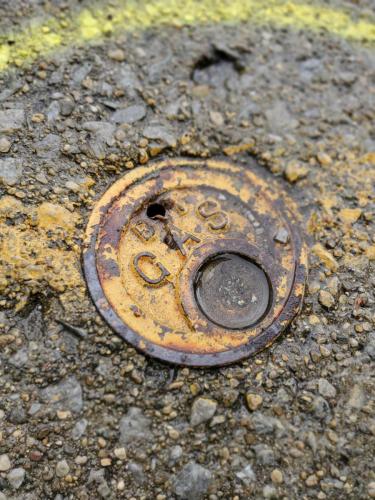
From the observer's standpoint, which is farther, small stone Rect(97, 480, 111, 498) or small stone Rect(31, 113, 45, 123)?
small stone Rect(31, 113, 45, 123)

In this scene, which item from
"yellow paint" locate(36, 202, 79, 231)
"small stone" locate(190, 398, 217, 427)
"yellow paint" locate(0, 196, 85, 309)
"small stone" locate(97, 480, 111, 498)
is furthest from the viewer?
"yellow paint" locate(36, 202, 79, 231)

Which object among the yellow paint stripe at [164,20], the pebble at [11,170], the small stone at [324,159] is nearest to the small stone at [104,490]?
Result: the pebble at [11,170]

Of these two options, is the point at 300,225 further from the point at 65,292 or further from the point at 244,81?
the point at 65,292

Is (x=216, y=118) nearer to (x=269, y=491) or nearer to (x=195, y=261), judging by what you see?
(x=195, y=261)

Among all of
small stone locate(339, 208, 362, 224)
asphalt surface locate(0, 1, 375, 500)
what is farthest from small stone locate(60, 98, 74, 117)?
small stone locate(339, 208, 362, 224)

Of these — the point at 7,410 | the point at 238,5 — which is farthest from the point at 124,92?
the point at 7,410

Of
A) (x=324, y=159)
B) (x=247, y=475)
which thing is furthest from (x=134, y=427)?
(x=324, y=159)

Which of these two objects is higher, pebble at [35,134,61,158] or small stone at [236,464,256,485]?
pebble at [35,134,61,158]

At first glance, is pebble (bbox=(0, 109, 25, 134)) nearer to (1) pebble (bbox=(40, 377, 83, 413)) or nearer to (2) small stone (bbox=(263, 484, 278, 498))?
(1) pebble (bbox=(40, 377, 83, 413))
